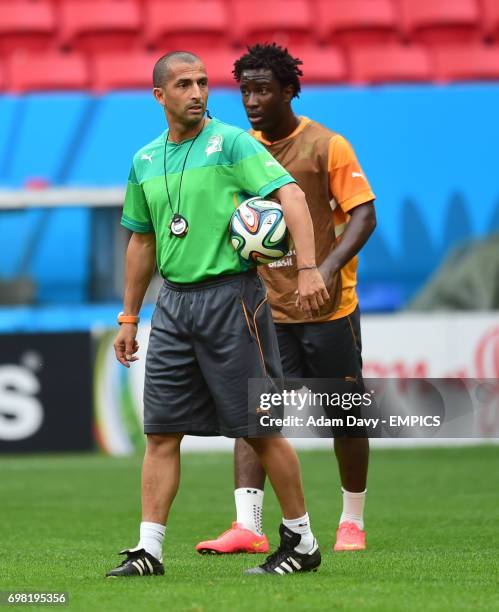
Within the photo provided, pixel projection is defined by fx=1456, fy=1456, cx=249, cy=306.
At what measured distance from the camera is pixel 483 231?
52.9 ft

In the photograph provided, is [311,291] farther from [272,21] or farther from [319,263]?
[272,21]

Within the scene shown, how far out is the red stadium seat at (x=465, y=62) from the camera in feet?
59.8

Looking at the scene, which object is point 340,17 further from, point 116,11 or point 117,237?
point 117,237

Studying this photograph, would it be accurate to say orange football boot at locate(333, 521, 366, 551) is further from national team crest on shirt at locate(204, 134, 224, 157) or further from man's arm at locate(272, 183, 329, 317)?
national team crest on shirt at locate(204, 134, 224, 157)

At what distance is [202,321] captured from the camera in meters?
5.40

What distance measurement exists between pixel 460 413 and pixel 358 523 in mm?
1069

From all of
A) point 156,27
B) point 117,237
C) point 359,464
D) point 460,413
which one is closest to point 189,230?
point 460,413

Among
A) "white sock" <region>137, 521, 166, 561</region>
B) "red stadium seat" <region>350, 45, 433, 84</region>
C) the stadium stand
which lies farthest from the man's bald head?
"red stadium seat" <region>350, 45, 433, 84</region>

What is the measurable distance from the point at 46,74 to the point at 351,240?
11.6 meters

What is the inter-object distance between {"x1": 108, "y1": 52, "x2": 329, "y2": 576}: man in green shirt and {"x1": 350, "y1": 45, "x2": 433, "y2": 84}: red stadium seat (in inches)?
498

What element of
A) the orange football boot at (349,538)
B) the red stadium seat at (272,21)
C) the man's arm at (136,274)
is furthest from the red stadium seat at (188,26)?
the man's arm at (136,274)

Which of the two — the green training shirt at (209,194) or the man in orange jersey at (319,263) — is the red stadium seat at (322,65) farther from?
the green training shirt at (209,194)

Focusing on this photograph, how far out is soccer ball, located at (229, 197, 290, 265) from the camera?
206 inches

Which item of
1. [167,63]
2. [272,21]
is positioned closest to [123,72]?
[272,21]
